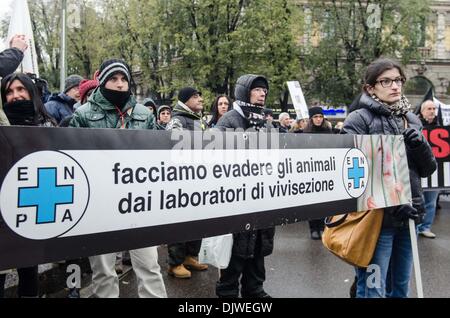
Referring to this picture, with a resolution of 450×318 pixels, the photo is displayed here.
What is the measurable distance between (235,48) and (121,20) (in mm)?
9108

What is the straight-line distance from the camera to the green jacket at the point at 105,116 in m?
2.98

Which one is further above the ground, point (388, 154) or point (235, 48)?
point (235, 48)

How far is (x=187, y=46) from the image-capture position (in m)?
20.0

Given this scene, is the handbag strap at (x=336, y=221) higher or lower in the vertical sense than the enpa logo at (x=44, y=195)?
lower

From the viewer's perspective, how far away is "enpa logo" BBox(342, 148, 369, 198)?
2.88 meters

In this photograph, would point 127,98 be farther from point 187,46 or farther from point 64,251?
point 187,46

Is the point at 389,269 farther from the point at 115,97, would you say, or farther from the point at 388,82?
the point at 115,97

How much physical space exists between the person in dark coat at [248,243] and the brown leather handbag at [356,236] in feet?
2.34

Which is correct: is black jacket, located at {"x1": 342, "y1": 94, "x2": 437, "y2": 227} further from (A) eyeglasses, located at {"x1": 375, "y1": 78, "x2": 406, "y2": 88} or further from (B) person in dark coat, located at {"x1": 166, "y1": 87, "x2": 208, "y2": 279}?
(B) person in dark coat, located at {"x1": 166, "y1": 87, "x2": 208, "y2": 279}

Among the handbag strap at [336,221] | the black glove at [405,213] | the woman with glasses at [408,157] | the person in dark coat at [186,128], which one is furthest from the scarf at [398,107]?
the person in dark coat at [186,128]

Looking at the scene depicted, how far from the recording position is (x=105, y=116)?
119 inches

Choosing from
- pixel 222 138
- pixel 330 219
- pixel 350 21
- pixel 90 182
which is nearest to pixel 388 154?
pixel 330 219

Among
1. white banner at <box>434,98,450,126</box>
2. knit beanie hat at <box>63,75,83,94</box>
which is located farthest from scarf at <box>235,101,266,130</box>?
white banner at <box>434,98,450,126</box>

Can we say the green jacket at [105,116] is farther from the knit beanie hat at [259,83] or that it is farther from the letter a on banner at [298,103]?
the letter a on banner at [298,103]
